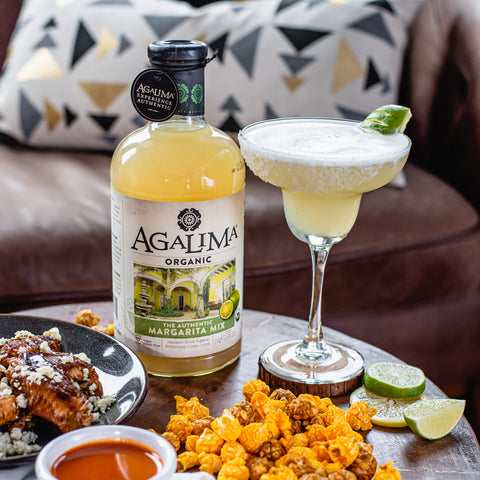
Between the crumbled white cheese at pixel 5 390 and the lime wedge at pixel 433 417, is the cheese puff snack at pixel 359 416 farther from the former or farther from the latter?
the crumbled white cheese at pixel 5 390

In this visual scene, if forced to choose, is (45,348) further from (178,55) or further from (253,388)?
(178,55)

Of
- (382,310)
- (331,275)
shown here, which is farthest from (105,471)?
(382,310)

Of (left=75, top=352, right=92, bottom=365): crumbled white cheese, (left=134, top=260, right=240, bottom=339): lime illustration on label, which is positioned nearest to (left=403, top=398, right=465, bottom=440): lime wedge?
(left=134, top=260, right=240, bottom=339): lime illustration on label

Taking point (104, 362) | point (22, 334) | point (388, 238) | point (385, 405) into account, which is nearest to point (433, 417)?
point (385, 405)

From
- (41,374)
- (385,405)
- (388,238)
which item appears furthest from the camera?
(388,238)

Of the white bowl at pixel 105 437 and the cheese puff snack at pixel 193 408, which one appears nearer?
the white bowl at pixel 105 437

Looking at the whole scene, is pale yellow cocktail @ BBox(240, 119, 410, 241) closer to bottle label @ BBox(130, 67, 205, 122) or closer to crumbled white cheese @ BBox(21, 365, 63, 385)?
bottle label @ BBox(130, 67, 205, 122)

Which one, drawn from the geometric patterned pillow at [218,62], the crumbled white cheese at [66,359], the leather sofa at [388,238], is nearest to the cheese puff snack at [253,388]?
the crumbled white cheese at [66,359]
